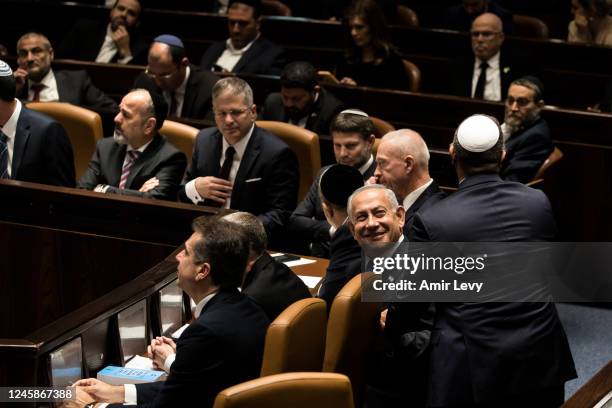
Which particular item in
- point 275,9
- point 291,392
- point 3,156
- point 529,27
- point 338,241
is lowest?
point 291,392

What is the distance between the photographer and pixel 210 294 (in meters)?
2.94

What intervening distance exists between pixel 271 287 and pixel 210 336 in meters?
0.44

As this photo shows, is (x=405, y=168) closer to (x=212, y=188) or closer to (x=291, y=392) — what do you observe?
(x=212, y=188)

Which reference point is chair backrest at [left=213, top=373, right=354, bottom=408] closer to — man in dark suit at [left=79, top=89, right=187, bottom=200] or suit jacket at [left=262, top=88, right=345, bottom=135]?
man in dark suit at [left=79, top=89, right=187, bottom=200]

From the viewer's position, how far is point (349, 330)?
10.2 ft

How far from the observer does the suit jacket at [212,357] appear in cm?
275

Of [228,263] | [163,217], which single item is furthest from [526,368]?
[163,217]

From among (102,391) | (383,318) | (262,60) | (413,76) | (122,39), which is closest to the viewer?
(102,391)

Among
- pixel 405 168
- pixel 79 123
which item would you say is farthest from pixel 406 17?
pixel 405 168

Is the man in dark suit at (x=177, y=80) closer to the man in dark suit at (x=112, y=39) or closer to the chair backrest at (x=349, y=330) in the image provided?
the man in dark suit at (x=112, y=39)

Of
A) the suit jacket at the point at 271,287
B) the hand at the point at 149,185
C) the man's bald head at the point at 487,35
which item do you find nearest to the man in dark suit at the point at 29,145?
the hand at the point at 149,185

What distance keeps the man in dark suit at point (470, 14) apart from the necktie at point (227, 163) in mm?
2914

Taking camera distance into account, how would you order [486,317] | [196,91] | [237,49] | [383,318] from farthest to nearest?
[237,49]
[196,91]
[383,318]
[486,317]

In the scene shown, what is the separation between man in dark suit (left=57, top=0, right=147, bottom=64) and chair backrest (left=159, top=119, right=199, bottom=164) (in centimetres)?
186
